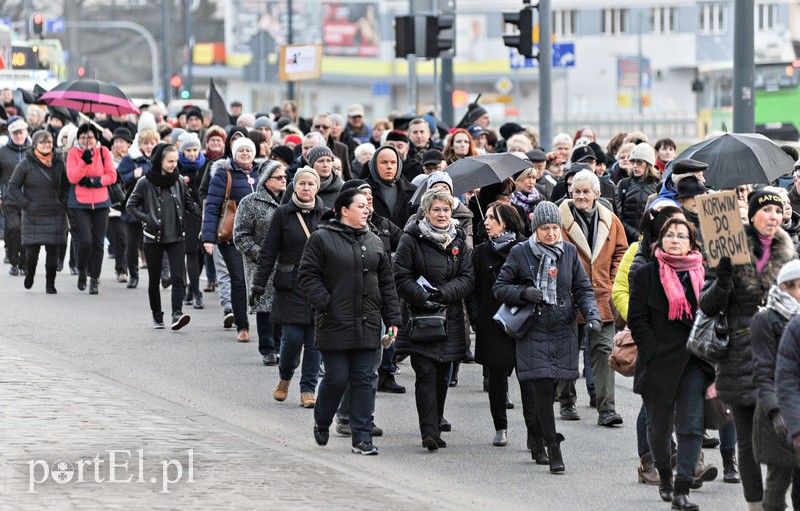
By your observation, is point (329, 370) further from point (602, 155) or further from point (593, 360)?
point (602, 155)

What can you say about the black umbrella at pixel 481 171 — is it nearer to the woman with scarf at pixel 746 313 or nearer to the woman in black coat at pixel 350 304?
the woman in black coat at pixel 350 304

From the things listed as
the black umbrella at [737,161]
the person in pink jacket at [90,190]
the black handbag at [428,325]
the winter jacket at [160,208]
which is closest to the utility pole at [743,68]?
the black umbrella at [737,161]

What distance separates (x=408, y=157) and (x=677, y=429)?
8.11m

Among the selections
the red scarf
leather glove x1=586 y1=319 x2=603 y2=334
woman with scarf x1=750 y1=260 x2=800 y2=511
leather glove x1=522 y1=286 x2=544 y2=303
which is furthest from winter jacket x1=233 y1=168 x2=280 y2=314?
woman with scarf x1=750 y1=260 x2=800 y2=511

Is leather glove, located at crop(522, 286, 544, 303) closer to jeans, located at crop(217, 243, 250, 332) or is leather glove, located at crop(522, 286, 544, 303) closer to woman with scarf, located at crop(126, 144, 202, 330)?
jeans, located at crop(217, 243, 250, 332)

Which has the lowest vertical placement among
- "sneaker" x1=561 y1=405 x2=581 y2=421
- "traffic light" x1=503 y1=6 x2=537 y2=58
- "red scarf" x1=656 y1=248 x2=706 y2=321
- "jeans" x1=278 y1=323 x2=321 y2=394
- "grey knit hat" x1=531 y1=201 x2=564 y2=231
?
"sneaker" x1=561 y1=405 x2=581 y2=421

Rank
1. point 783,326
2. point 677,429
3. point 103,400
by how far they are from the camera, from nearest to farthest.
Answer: point 783,326
point 677,429
point 103,400

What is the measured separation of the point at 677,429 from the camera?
9102 millimetres

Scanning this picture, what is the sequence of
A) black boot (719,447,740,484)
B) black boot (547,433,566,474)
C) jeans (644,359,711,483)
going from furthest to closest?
black boot (547,433,566,474) < black boot (719,447,740,484) < jeans (644,359,711,483)

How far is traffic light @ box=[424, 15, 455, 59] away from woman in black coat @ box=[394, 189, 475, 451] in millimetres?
13509

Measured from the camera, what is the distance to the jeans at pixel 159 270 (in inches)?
634

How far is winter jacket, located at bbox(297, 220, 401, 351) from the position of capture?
10.5 m

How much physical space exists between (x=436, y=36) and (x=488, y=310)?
13.9 meters

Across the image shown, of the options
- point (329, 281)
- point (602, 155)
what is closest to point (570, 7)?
point (602, 155)
